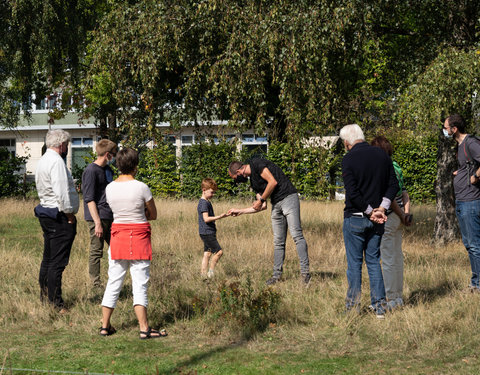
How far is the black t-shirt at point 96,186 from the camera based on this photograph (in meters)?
7.32

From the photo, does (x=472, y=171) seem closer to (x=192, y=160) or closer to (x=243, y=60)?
(x=243, y=60)

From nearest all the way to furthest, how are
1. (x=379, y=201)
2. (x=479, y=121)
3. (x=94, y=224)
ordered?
(x=379, y=201)
(x=94, y=224)
(x=479, y=121)

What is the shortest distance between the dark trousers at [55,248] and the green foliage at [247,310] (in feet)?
5.76

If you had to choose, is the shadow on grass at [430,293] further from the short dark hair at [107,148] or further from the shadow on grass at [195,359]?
the short dark hair at [107,148]

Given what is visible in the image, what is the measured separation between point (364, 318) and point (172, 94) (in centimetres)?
1459

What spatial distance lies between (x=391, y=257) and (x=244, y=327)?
1.75 m

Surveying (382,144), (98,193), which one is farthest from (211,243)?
(382,144)

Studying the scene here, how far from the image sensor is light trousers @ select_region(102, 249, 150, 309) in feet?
18.4

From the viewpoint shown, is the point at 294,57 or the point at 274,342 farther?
the point at 294,57

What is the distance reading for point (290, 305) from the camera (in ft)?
22.0

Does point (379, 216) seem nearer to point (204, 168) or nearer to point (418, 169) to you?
point (418, 169)

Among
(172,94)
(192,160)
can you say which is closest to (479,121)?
(172,94)

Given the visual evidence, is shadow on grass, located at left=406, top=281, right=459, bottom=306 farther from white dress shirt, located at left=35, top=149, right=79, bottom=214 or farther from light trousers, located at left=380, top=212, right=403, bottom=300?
white dress shirt, located at left=35, top=149, right=79, bottom=214

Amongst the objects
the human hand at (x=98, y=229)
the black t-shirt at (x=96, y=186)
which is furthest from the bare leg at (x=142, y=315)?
the black t-shirt at (x=96, y=186)
